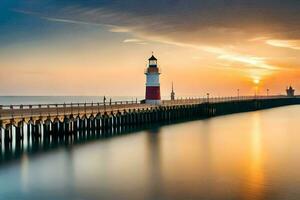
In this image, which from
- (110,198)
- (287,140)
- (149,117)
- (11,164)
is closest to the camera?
(110,198)

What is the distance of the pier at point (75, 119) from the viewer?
2983cm

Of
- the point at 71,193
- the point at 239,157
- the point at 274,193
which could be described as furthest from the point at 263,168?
the point at 71,193

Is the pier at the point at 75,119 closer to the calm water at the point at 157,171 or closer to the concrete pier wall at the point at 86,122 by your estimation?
the concrete pier wall at the point at 86,122

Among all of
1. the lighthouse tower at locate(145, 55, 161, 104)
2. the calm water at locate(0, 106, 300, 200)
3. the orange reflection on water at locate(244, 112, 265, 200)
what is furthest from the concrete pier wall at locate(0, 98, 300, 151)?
the orange reflection on water at locate(244, 112, 265, 200)

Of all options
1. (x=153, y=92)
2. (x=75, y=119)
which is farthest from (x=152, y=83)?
(x=75, y=119)

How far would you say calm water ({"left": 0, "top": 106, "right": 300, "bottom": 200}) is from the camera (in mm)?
19031

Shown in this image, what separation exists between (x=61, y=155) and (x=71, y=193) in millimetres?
8726

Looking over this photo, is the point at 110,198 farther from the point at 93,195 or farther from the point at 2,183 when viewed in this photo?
the point at 2,183

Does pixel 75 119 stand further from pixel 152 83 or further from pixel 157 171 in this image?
pixel 152 83

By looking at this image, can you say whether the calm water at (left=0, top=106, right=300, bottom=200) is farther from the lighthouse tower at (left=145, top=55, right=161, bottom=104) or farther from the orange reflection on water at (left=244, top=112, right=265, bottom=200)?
the lighthouse tower at (left=145, top=55, right=161, bottom=104)

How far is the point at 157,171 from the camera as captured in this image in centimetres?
2378

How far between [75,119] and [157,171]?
1321 centimetres

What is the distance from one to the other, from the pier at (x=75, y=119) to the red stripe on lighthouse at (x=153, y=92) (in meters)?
1.33

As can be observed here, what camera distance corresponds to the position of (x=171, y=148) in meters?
32.7
